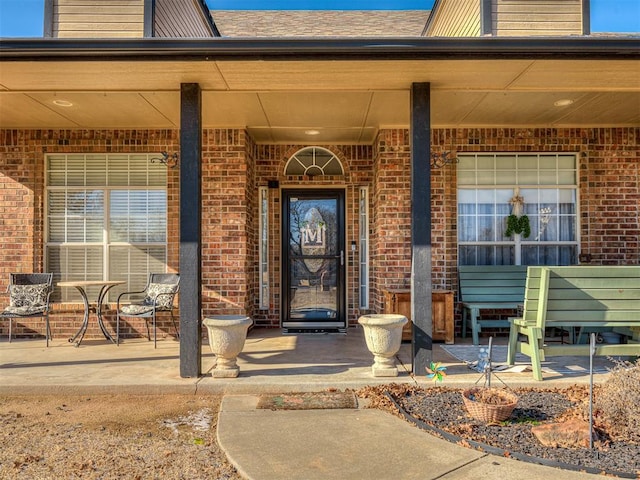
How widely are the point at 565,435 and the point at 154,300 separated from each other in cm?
485

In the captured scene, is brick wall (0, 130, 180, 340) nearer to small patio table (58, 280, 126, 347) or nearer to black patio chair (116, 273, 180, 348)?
small patio table (58, 280, 126, 347)

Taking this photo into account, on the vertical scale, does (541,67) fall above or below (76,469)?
Result: above

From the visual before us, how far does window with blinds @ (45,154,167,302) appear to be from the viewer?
23.1 ft

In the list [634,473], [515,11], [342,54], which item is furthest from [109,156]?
[634,473]

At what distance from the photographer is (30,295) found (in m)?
6.51

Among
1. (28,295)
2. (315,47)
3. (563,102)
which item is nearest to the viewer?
(315,47)

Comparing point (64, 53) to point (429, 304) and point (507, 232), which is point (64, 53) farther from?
point (507, 232)

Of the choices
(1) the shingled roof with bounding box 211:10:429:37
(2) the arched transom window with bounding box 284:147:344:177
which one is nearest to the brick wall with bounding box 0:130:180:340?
(2) the arched transom window with bounding box 284:147:344:177

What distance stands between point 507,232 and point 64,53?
571 centimetres

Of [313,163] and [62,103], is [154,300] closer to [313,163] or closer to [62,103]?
[62,103]

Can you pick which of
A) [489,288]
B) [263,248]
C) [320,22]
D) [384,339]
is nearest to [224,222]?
[263,248]

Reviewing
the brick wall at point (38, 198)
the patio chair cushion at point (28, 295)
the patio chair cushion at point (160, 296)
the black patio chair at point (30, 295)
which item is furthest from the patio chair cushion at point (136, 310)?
the patio chair cushion at point (28, 295)

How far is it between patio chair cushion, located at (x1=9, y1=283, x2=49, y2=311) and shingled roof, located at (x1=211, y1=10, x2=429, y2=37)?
4.74 meters

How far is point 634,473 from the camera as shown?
2799mm
